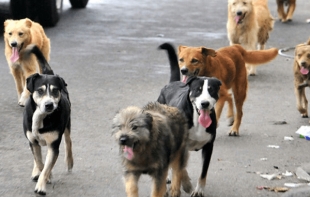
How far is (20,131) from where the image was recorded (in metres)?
9.18

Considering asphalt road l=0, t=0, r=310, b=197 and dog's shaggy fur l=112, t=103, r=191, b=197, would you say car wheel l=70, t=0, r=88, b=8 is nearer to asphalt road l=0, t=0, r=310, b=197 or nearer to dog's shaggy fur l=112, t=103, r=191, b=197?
asphalt road l=0, t=0, r=310, b=197

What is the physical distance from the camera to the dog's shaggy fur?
5676 millimetres

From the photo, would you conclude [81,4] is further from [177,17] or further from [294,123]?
[294,123]

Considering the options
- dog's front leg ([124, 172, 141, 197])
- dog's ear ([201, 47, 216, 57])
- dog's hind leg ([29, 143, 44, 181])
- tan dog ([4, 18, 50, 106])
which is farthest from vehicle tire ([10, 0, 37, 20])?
dog's front leg ([124, 172, 141, 197])

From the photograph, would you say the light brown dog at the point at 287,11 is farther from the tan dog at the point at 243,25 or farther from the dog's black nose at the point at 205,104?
the dog's black nose at the point at 205,104

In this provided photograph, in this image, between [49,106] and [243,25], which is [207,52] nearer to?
[49,106]

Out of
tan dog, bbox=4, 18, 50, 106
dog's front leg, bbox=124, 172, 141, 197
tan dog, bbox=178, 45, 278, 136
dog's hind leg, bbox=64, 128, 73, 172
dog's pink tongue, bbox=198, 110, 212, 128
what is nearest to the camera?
dog's front leg, bbox=124, 172, 141, 197

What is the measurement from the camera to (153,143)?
5.93 metres

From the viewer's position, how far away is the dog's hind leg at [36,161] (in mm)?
7027

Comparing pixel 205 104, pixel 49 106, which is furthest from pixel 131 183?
pixel 49 106

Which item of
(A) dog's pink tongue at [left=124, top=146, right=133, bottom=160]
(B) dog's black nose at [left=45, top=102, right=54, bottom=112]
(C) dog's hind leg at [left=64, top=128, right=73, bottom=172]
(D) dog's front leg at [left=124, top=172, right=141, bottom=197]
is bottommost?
(C) dog's hind leg at [left=64, top=128, right=73, bottom=172]

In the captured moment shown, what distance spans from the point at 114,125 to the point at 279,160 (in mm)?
2963

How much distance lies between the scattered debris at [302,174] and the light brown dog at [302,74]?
2754 mm

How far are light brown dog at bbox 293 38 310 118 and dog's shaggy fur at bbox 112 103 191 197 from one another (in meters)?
3.94
